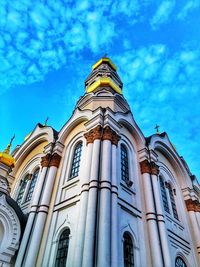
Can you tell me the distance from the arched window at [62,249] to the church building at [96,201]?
4 cm

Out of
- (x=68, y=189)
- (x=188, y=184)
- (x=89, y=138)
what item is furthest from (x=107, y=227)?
(x=188, y=184)

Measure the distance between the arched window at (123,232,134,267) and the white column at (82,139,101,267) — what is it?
7.06 ft

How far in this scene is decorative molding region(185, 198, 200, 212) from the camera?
17453mm

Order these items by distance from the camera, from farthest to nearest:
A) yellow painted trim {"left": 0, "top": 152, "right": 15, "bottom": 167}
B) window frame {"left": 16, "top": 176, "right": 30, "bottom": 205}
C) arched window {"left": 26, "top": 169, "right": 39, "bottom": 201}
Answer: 1. window frame {"left": 16, "top": 176, "right": 30, "bottom": 205}
2. yellow painted trim {"left": 0, "top": 152, "right": 15, "bottom": 167}
3. arched window {"left": 26, "top": 169, "right": 39, "bottom": 201}

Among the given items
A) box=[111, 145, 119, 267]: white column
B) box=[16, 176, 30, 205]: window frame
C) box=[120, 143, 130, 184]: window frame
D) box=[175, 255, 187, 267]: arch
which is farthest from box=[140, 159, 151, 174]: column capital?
box=[16, 176, 30, 205]: window frame

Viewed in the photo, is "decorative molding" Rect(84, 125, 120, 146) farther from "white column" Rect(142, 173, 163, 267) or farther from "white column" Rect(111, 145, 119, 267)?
"white column" Rect(142, 173, 163, 267)

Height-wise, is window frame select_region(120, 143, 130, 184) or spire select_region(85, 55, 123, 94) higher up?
spire select_region(85, 55, 123, 94)

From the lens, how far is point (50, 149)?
1586 cm

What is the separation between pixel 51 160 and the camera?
15.1m

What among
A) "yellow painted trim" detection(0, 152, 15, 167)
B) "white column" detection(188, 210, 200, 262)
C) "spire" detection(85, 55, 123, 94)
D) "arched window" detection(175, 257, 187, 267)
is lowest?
"arched window" detection(175, 257, 187, 267)

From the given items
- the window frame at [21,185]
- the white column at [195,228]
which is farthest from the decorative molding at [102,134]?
the white column at [195,228]

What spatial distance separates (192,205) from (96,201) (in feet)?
32.3

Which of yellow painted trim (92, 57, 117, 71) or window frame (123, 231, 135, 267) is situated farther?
yellow painted trim (92, 57, 117, 71)

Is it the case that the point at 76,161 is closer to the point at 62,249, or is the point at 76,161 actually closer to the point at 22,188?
the point at 62,249
